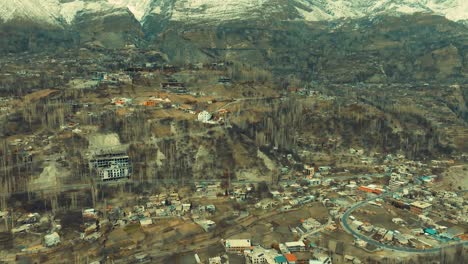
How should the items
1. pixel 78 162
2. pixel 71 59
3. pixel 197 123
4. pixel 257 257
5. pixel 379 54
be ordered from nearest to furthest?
pixel 257 257, pixel 78 162, pixel 197 123, pixel 71 59, pixel 379 54

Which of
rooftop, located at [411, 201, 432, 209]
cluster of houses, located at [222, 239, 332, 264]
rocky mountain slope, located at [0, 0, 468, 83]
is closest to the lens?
cluster of houses, located at [222, 239, 332, 264]

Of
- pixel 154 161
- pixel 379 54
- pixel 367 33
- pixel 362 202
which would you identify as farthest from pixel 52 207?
pixel 367 33

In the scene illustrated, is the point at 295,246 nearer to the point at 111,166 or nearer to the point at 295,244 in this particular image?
the point at 295,244

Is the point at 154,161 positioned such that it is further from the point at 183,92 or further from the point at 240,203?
the point at 183,92

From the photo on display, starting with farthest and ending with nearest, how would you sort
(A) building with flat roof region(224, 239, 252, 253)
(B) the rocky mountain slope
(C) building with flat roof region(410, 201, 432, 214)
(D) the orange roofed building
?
(B) the rocky mountain slope, (C) building with flat roof region(410, 201, 432, 214), (A) building with flat roof region(224, 239, 252, 253), (D) the orange roofed building

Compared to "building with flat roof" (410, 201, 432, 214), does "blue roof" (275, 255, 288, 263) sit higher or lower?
lower

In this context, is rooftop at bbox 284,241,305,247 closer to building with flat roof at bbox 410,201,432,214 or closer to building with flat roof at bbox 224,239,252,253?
building with flat roof at bbox 224,239,252,253

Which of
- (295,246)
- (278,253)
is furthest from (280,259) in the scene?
(295,246)

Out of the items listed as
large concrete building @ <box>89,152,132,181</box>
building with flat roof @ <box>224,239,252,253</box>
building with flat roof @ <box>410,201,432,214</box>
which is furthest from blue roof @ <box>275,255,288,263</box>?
large concrete building @ <box>89,152,132,181</box>
